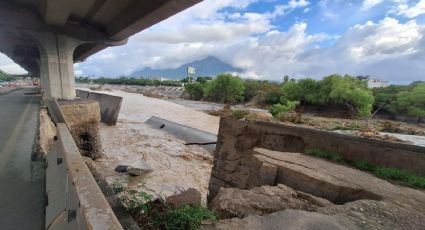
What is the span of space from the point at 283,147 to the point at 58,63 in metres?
12.0

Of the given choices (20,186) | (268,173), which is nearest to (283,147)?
(268,173)

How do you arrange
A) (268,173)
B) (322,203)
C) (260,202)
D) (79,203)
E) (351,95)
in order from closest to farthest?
1. (79,203)
2. (260,202)
3. (322,203)
4. (268,173)
5. (351,95)

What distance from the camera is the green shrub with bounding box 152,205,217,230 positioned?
3.07 meters

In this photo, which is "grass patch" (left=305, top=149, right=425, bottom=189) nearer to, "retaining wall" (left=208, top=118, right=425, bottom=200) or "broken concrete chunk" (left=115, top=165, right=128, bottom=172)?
"retaining wall" (left=208, top=118, right=425, bottom=200)

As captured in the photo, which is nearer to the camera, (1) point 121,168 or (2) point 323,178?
(2) point 323,178

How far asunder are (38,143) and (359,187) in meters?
9.95

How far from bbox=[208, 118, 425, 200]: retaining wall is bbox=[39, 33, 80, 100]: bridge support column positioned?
9.55 metres

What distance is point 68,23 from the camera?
12242mm

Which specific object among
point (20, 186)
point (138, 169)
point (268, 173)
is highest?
point (268, 173)

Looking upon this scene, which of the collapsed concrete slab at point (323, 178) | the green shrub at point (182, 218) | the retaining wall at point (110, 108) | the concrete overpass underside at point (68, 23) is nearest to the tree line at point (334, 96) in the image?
the retaining wall at point (110, 108)

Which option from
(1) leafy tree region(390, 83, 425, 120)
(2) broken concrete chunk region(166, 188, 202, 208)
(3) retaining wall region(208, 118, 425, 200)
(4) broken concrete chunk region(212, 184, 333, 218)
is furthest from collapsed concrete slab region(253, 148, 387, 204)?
(1) leafy tree region(390, 83, 425, 120)

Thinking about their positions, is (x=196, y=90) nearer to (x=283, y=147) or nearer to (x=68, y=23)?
(x=68, y=23)

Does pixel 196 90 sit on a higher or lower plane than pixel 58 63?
lower

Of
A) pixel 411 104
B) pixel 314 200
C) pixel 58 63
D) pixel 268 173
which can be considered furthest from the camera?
pixel 411 104
